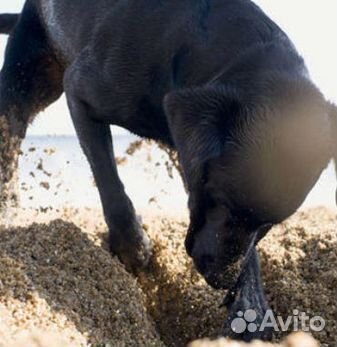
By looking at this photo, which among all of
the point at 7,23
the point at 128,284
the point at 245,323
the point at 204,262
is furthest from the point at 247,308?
the point at 7,23

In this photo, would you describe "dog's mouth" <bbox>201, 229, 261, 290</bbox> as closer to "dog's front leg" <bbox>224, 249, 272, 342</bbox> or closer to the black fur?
"dog's front leg" <bbox>224, 249, 272, 342</bbox>

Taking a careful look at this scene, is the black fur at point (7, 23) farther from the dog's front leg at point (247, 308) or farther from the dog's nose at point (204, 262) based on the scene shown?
the dog's nose at point (204, 262)

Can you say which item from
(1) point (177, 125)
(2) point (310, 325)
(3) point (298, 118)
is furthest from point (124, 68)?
(2) point (310, 325)

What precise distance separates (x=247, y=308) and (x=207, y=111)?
117 cm

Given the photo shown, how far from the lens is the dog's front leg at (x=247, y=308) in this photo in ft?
14.4

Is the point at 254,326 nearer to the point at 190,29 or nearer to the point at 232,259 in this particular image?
the point at 232,259

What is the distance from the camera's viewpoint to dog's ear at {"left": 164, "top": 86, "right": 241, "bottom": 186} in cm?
364

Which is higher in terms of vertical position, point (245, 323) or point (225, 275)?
point (225, 275)

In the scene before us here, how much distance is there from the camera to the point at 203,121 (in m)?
3.66

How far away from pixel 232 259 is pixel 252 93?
0.64 metres

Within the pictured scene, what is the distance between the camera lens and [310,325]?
4570 mm

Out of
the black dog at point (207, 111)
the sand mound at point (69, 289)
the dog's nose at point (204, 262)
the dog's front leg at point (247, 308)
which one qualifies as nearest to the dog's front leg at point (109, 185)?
the black dog at point (207, 111)

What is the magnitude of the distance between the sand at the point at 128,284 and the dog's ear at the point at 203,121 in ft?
2.68

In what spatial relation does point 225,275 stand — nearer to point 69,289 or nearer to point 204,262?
point 204,262
